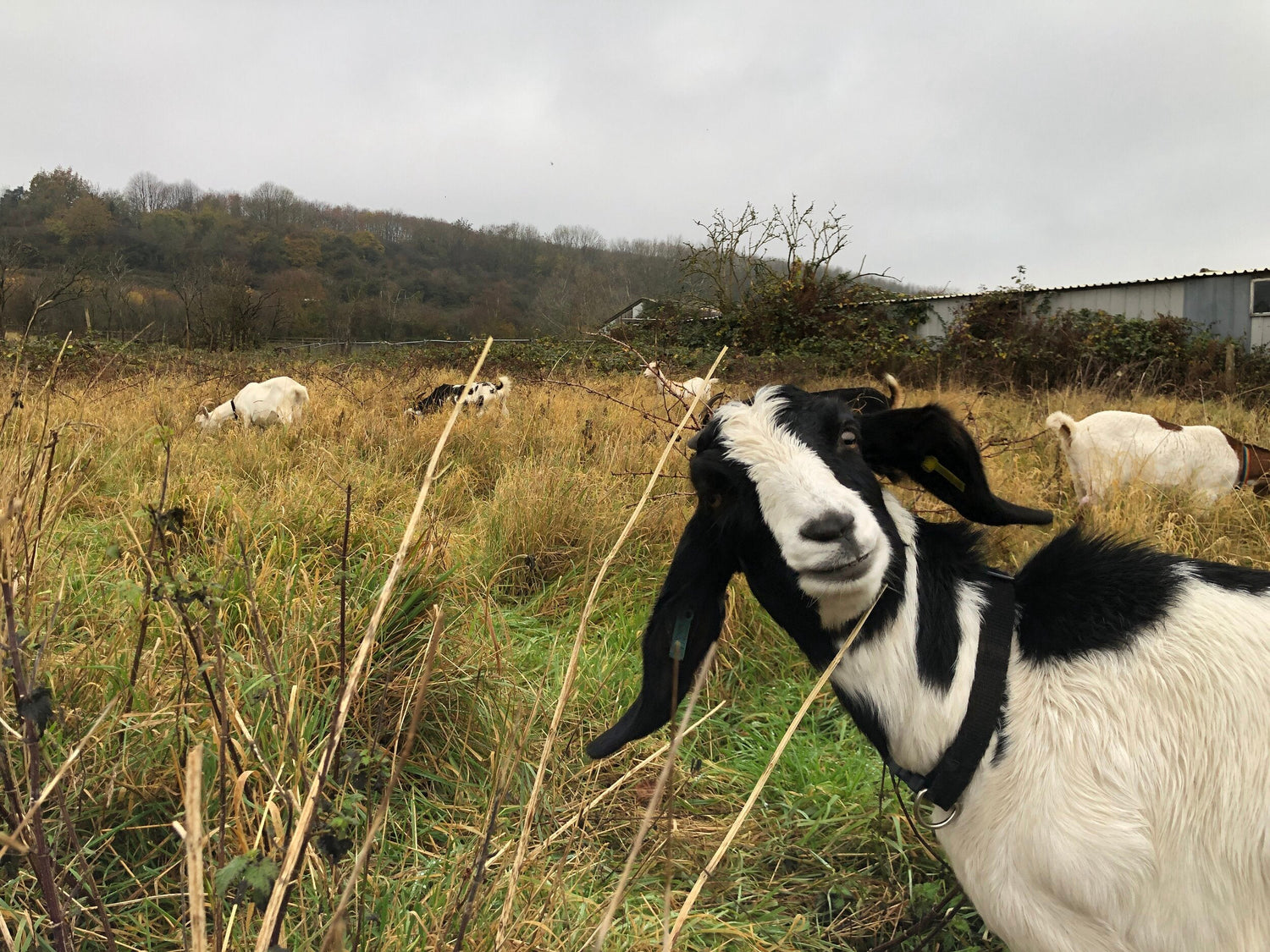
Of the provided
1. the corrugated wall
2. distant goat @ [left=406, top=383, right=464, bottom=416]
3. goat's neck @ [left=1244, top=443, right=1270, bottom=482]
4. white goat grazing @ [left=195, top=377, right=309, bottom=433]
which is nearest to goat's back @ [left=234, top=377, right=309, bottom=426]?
white goat grazing @ [left=195, top=377, right=309, bottom=433]

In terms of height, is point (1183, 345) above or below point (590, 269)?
below

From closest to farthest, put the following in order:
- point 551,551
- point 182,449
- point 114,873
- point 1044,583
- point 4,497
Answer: point 4,497
point 1044,583
point 114,873
point 551,551
point 182,449

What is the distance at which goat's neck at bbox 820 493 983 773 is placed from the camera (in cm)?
140

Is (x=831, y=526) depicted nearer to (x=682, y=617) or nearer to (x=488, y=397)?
(x=682, y=617)

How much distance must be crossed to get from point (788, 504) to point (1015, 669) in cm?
59

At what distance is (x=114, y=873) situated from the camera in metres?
1.66

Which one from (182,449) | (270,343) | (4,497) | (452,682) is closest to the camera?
(4,497)

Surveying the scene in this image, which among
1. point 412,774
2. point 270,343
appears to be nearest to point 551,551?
point 412,774

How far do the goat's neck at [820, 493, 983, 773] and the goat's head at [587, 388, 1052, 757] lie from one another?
10 centimetres

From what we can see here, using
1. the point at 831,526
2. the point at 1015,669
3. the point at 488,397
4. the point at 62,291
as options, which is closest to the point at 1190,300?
the point at 488,397

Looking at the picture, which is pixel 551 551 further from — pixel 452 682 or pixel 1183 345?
pixel 1183 345

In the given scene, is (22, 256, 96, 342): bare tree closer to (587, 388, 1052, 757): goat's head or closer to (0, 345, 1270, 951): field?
(0, 345, 1270, 951): field

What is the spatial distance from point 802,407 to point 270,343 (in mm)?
25406

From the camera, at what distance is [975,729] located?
132cm
